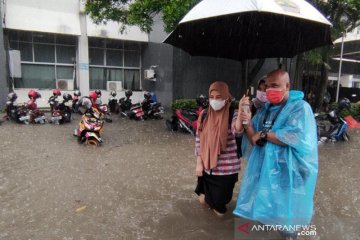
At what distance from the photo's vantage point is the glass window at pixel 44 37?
12430 millimetres

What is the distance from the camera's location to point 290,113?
251cm

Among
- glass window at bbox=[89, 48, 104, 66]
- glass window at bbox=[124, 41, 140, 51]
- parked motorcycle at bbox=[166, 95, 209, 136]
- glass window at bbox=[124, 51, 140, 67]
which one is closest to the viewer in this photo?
parked motorcycle at bbox=[166, 95, 209, 136]

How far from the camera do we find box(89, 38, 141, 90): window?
1390cm

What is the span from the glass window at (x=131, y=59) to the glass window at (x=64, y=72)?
2.57 m

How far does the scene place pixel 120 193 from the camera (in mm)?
4191

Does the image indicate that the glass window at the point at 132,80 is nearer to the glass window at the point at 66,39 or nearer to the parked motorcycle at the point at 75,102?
the glass window at the point at 66,39

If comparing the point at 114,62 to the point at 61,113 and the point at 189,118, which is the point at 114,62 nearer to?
the point at 61,113

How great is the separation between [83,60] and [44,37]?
69.2 inches

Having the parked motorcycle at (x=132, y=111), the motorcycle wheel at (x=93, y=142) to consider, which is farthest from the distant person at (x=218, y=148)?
the parked motorcycle at (x=132, y=111)

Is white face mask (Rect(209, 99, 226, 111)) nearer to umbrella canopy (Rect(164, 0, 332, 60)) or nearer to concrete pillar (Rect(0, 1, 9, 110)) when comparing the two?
umbrella canopy (Rect(164, 0, 332, 60))

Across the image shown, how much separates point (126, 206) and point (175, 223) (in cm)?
74

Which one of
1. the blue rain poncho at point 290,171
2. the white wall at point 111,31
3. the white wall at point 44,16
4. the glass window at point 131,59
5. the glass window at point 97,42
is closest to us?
the blue rain poncho at point 290,171

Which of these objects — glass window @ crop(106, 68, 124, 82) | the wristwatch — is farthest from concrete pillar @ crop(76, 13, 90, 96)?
the wristwatch

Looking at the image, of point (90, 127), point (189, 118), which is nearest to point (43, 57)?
point (90, 127)
